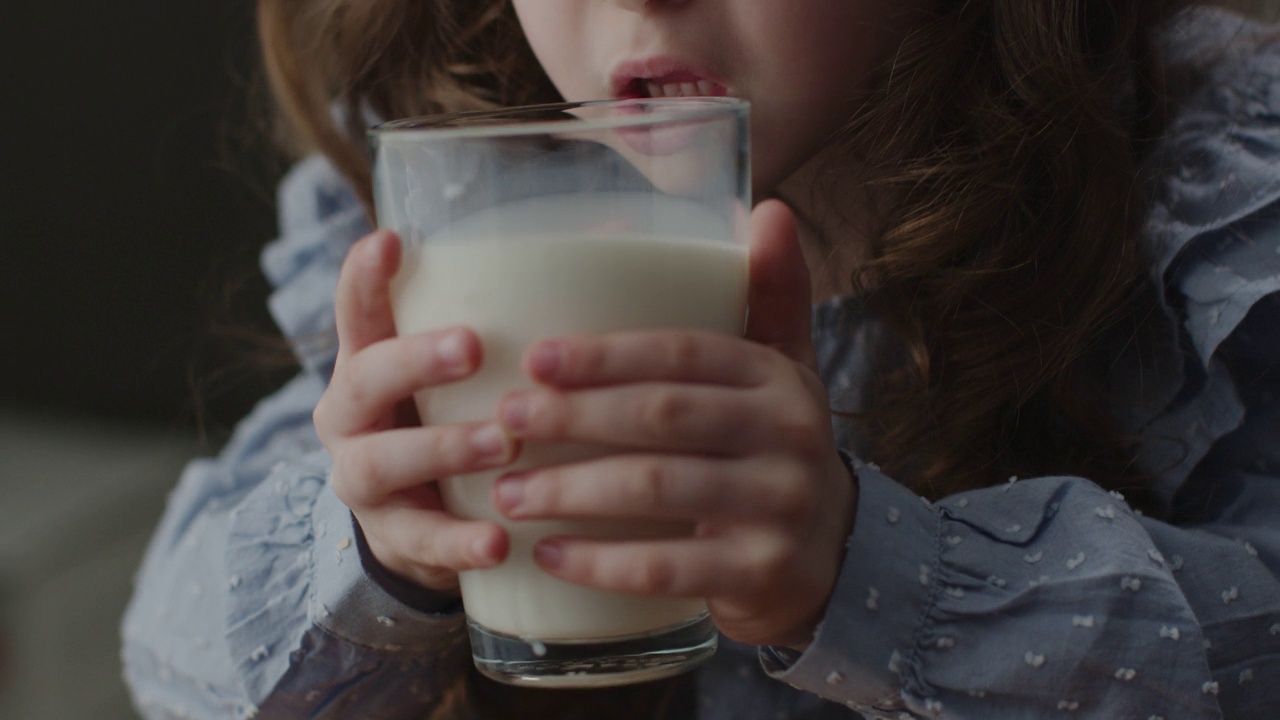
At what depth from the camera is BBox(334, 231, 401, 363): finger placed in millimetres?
470

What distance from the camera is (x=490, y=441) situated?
0.45m

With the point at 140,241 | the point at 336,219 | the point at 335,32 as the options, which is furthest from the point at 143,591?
the point at 140,241

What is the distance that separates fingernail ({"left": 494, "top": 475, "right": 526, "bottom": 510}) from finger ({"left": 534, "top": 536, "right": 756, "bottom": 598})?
0.9 inches

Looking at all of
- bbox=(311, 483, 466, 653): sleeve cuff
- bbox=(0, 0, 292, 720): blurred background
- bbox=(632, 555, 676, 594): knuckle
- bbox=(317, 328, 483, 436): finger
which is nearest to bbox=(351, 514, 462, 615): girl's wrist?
bbox=(311, 483, 466, 653): sleeve cuff

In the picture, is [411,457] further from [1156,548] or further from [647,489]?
[1156,548]

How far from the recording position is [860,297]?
2.57ft

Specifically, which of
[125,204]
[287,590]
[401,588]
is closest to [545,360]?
[401,588]

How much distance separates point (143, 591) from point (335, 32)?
19.3 inches

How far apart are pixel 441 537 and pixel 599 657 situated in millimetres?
80

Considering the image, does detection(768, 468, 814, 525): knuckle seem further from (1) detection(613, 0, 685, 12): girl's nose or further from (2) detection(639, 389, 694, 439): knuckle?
(1) detection(613, 0, 685, 12): girl's nose

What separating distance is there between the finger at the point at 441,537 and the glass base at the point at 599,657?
0.15 feet

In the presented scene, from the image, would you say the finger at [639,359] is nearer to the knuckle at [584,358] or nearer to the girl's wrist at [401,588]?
the knuckle at [584,358]

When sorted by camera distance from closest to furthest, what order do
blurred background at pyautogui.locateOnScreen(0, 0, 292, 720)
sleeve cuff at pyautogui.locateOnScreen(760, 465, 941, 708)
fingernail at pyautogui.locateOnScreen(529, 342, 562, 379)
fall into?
1. fingernail at pyautogui.locateOnScreen(529, 342, 562, 379)
2. sleeve cuff at pyautogui.locateOnScreen(760, 465, 941, 708)
3. blurred background at pyautogui.locateOnScreen(0, 0, 292, 720)

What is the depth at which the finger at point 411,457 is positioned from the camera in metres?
0.45
